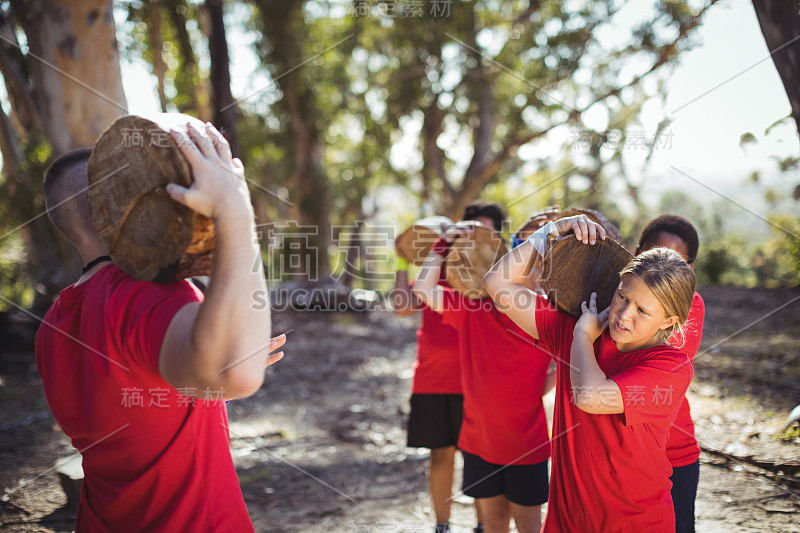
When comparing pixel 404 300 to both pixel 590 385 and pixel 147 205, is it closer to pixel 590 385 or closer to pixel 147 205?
pixel 590 385

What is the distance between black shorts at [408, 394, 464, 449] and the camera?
3.34 m

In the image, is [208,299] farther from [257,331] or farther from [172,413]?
[172,413]

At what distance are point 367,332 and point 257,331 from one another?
9.56m

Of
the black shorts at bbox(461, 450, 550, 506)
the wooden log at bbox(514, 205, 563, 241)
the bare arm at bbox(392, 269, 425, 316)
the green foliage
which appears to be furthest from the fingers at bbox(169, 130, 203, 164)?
the green foliage

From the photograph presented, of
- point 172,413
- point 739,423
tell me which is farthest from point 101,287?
point 739,423

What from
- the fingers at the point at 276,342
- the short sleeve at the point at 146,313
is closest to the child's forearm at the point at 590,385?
the fingers at the point at 276,342

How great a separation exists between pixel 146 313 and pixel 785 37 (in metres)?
3.45

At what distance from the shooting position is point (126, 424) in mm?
1405

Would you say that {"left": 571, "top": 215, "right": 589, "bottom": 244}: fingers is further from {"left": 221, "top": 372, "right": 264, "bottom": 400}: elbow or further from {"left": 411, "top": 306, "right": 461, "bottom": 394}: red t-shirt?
{"left": 411, "top": 306, "right": 461, "bottom": 394}: red t-shirt

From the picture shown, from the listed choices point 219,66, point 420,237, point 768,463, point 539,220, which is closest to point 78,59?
point 219,66

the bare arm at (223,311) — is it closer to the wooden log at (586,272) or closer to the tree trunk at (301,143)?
the wooden log at (586,272)

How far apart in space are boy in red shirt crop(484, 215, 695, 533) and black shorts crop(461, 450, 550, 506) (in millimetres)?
660

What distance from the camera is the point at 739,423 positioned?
4289 mm

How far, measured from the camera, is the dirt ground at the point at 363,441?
3.31 metres
